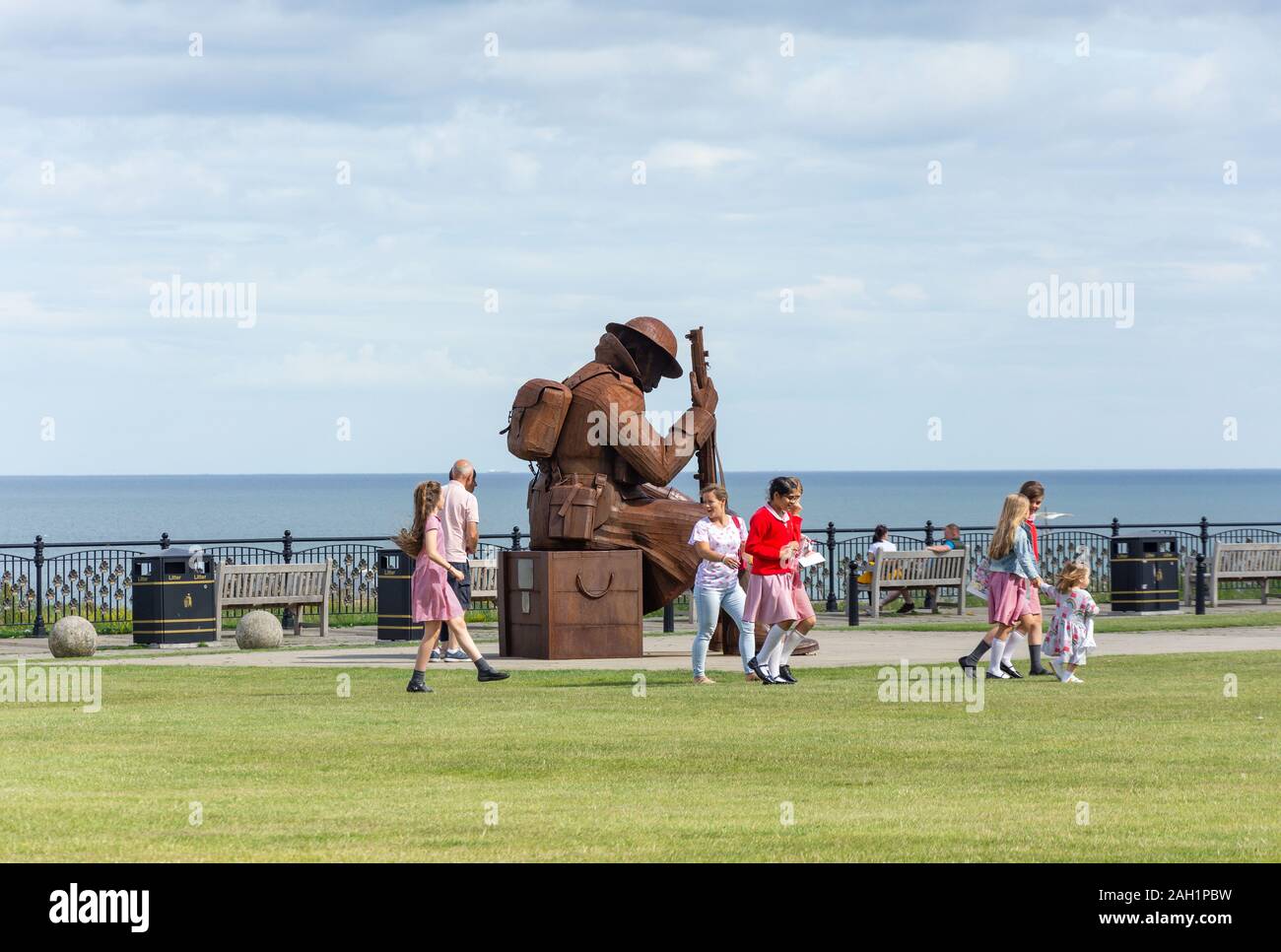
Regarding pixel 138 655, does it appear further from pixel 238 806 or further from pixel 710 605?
pixel 238 806

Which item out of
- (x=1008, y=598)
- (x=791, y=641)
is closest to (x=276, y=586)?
(x=791, y=641)

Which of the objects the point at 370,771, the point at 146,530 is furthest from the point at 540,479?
the point at 146,530

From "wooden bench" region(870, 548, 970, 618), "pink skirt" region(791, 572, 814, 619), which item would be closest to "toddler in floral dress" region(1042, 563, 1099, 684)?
"pink skirt" region(791, 572, 814, 619)

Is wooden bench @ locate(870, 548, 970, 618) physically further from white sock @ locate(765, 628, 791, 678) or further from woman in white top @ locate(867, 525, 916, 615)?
white sock @ locate(765, 628, 791, 678)

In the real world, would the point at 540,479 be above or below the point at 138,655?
above

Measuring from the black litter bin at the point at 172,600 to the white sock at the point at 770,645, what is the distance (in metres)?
8.24

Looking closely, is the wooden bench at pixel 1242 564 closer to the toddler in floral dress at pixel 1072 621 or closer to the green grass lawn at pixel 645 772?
the green grass lawn at pixel 645 772

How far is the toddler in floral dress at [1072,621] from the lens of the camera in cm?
1499

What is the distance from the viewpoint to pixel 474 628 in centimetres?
2298

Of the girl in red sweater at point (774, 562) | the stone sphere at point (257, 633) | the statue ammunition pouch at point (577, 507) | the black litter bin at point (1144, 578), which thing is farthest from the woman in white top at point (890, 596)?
the girl in red sweater at point (774, 562)

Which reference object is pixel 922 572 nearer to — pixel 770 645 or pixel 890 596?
pixel 890 596

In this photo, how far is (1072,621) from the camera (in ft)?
49.2

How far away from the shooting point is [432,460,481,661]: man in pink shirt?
57.1 feet
